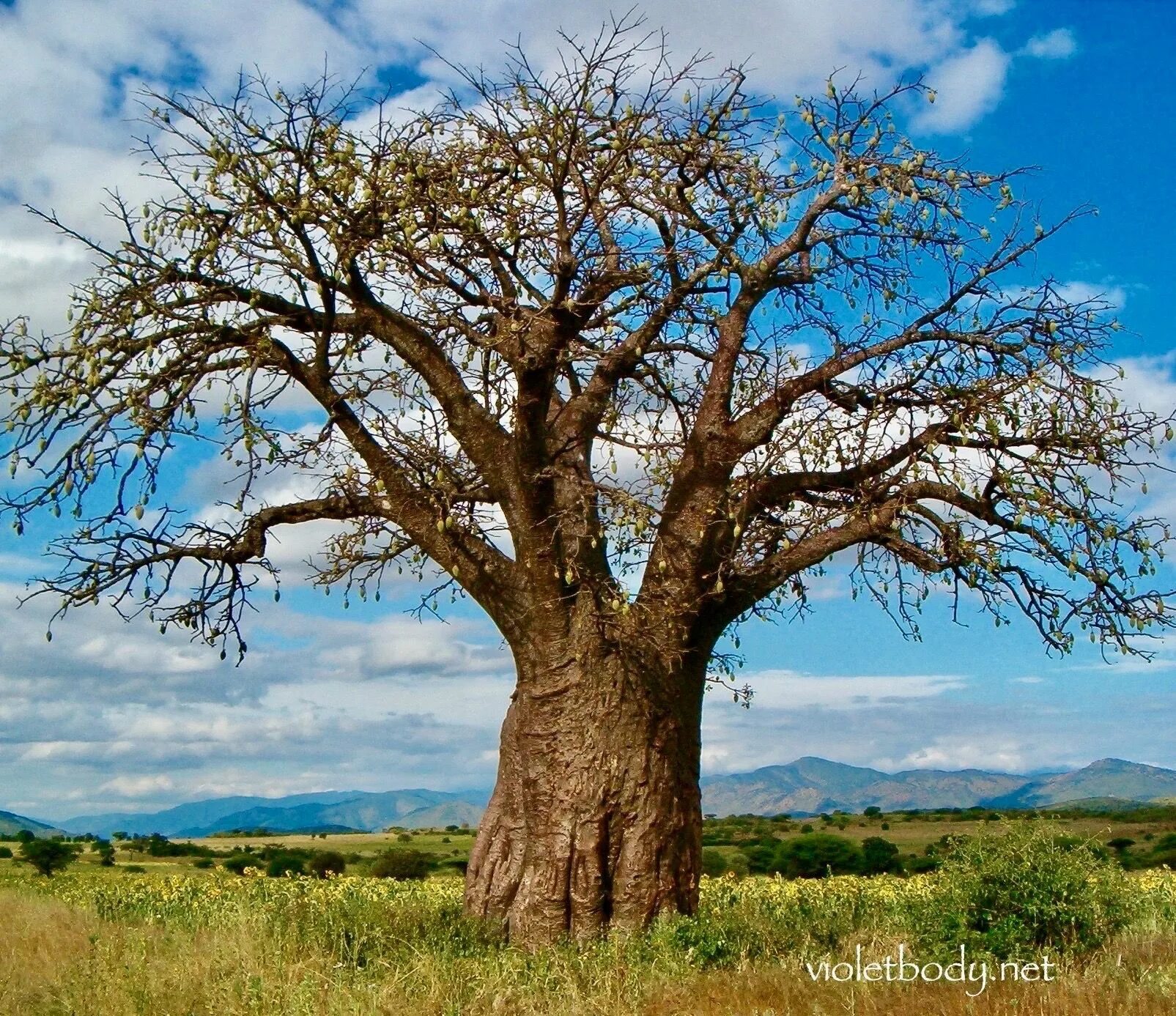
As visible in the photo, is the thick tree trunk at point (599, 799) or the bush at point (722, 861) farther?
the bush at point (722, 861)

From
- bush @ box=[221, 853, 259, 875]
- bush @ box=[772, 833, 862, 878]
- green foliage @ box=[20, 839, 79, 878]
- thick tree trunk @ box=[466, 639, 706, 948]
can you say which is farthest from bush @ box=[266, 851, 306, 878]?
thick tree trunk @ box=[466, 639, 706, 948]

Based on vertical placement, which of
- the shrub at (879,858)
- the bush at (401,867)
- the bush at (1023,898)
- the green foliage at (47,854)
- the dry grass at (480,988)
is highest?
the bush at (1023,898)

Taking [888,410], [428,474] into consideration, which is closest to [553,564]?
[428,474]

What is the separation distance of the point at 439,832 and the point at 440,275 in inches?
3119

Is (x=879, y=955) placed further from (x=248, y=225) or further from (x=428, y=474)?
(x=248, y=225)

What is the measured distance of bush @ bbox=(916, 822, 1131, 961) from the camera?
11.3m

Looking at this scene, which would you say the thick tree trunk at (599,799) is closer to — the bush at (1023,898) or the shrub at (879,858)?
the bush at (1023,898)

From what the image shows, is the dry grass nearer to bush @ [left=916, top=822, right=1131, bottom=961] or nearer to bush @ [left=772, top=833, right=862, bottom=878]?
bush @ [left=916, top=822, right=1131, bottom=961]

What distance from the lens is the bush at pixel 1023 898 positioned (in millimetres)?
11258

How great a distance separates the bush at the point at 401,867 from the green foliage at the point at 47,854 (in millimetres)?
9636

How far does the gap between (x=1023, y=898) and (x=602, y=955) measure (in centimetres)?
402

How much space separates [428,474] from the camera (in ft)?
45.4

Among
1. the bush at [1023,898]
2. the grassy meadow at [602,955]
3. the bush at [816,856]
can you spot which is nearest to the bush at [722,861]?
the bush at [816,856]

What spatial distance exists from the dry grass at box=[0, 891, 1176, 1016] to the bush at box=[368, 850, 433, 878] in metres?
28.7
